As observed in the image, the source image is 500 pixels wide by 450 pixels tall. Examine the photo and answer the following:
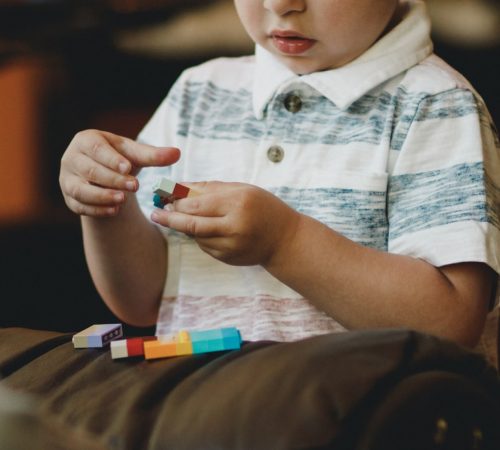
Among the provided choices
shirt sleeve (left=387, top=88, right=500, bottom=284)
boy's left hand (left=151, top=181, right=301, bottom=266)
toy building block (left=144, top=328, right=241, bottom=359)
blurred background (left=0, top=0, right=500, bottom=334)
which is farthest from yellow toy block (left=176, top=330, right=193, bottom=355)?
blurred background (left=0, top=0, right=500, bottom=334)

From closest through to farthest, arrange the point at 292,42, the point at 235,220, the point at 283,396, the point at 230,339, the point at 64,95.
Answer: the point at 283,396
the point at 230,339
the point at 235,220
the point at 292,42
the point at 64,95

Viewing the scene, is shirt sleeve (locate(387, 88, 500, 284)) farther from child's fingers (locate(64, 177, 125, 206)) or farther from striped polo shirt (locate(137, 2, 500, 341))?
child's fingers (locate(64, 177, 125, 206))

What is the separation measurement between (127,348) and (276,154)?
310 millimetres

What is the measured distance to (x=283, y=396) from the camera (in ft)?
1.16

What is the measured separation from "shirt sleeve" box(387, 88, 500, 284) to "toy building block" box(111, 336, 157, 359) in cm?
26

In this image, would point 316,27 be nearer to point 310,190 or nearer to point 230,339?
point 310,190

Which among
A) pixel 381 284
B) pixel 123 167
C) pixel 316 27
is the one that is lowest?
pixel 381 284

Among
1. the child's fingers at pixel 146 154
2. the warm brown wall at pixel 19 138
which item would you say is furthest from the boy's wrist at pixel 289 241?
the warm brown wall at pixel 19 138

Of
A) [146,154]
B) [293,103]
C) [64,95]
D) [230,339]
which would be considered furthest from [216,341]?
[64,95]

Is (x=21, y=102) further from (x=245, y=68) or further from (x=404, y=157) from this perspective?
(x=404, y=157)

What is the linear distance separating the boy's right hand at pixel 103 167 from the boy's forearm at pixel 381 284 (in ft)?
0.42

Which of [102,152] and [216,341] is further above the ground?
[102,152]

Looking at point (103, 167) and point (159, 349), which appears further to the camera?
point (103, 167)

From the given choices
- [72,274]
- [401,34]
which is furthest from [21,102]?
[401,34]
